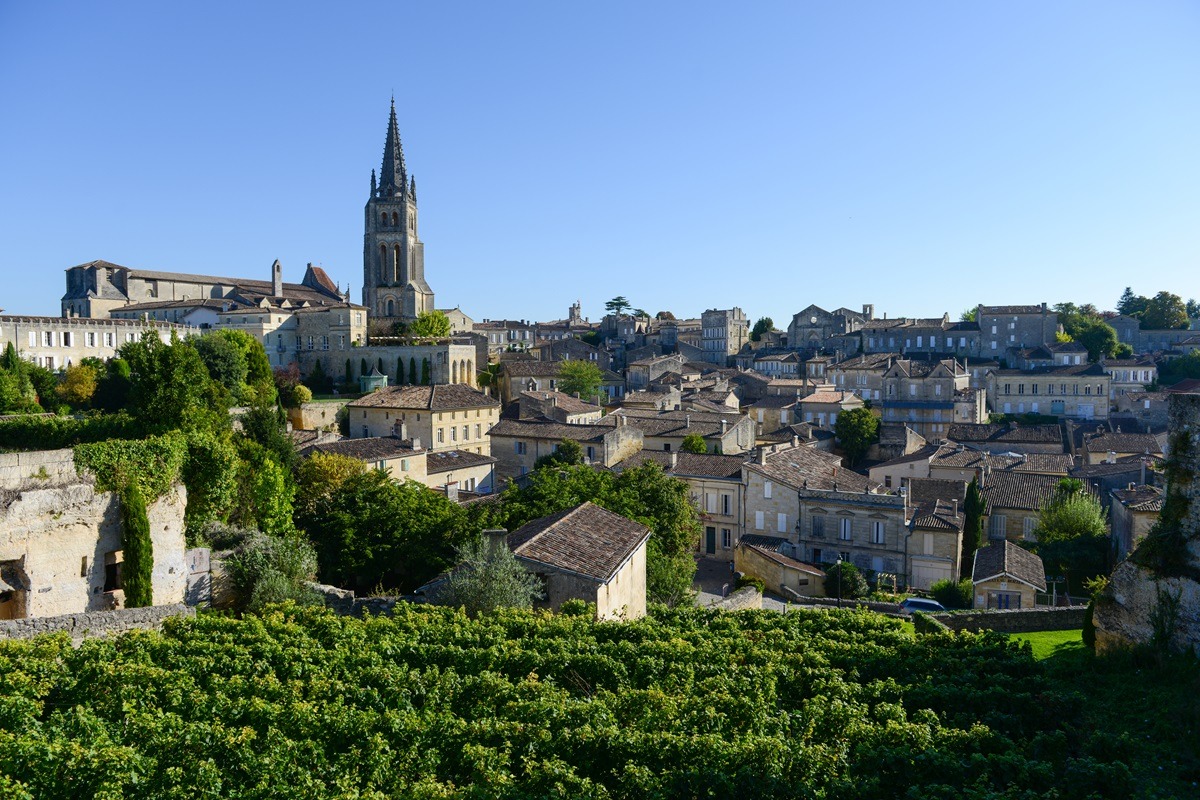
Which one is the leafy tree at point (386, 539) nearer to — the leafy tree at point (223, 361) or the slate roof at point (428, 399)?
the slate roof at point (428, 399)

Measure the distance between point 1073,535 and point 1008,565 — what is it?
22.6 ft

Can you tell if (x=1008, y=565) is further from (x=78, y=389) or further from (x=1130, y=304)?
(x=1130, y=304)

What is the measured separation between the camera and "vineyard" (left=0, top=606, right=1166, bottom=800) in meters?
9.78

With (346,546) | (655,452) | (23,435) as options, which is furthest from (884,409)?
(23,435)

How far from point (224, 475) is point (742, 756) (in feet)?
51.9

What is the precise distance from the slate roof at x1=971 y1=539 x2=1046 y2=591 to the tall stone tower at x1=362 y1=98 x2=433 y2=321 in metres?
58.8

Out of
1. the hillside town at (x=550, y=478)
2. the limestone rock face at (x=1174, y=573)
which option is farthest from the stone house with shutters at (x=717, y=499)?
the limestone rock face at (x=1174, y=573)

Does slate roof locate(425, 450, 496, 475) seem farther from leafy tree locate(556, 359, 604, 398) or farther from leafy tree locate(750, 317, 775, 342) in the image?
leafy tree locate(750, 317, 775, 342)

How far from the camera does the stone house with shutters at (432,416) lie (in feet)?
152

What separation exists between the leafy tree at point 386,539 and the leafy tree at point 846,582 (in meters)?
14.6

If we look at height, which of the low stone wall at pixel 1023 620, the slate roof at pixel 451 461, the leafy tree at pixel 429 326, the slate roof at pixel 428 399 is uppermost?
the leafy tree at pixel 429 326

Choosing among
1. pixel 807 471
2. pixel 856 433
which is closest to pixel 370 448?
pixel 807 471

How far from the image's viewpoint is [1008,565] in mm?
30594

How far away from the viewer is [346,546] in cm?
2431
